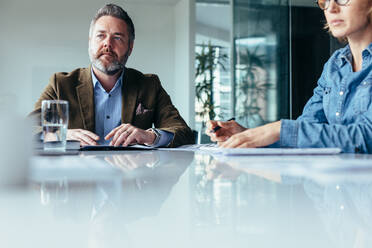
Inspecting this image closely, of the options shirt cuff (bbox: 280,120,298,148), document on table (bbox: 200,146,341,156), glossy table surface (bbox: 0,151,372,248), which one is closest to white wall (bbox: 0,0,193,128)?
shirt cuff (bbox: 280,120,298,148)

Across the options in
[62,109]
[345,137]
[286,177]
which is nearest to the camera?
[286,177]

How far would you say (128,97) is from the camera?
2.34 m

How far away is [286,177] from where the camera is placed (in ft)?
2.16

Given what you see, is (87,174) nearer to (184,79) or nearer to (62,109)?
(62,109)

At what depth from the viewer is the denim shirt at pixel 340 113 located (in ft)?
4.67

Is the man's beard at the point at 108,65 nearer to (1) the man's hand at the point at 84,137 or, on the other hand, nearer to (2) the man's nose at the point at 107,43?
(2) the man's nose at the point at 107,43

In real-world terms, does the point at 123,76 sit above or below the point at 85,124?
above

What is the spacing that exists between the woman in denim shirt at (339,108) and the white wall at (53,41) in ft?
17.1

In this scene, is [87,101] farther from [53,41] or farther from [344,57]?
[53,41]

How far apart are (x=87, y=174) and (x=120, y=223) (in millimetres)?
377

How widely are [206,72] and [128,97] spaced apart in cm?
481

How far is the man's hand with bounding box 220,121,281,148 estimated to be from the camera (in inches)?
52.7

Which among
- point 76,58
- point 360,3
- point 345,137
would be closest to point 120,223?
point 345,137

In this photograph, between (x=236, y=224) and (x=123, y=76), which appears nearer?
(x=236, y=224)
